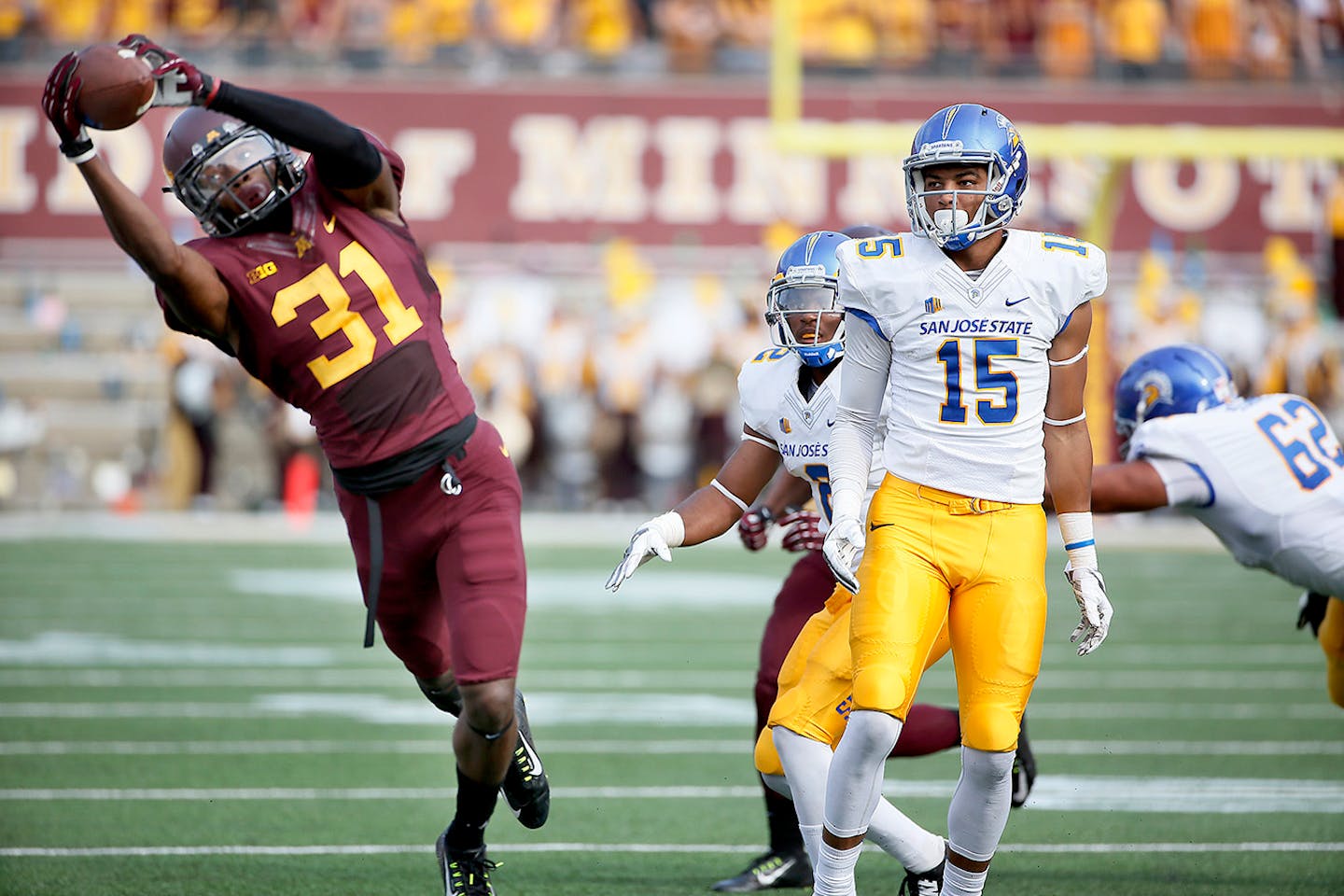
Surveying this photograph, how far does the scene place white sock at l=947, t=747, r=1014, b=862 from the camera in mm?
3826

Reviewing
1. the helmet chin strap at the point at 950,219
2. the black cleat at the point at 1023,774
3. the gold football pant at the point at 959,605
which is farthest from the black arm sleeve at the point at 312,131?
the black cleat at the point at 1023,774

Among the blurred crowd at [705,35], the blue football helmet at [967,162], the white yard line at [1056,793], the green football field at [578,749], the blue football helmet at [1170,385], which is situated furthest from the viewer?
the blurred crowd at [705,35]

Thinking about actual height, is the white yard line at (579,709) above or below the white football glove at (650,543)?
below

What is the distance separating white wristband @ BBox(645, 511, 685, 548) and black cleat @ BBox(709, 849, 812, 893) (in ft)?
3.21

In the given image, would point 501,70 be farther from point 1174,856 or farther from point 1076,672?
point 1174,856

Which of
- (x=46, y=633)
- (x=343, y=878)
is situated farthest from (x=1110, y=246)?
(x=343, y=878)

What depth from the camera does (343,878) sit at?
184 inches

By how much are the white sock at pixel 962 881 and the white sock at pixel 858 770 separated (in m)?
0.23

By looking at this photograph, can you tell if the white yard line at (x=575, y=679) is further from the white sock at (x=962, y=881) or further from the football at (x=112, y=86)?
the football at (x=112, y=86)

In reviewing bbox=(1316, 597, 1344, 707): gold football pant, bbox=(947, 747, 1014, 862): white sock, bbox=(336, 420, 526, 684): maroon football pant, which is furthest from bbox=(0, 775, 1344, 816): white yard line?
bbox=(947, 747, 1014, 862): white sock

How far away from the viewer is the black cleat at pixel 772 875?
15.4 ft

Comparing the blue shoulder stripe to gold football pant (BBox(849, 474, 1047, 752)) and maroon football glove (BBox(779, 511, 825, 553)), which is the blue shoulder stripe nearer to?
gold football pant (BBox(849, 474, 1047, 752))

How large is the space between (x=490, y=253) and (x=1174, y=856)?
13962mm

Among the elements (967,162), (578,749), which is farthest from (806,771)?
(578,749)
